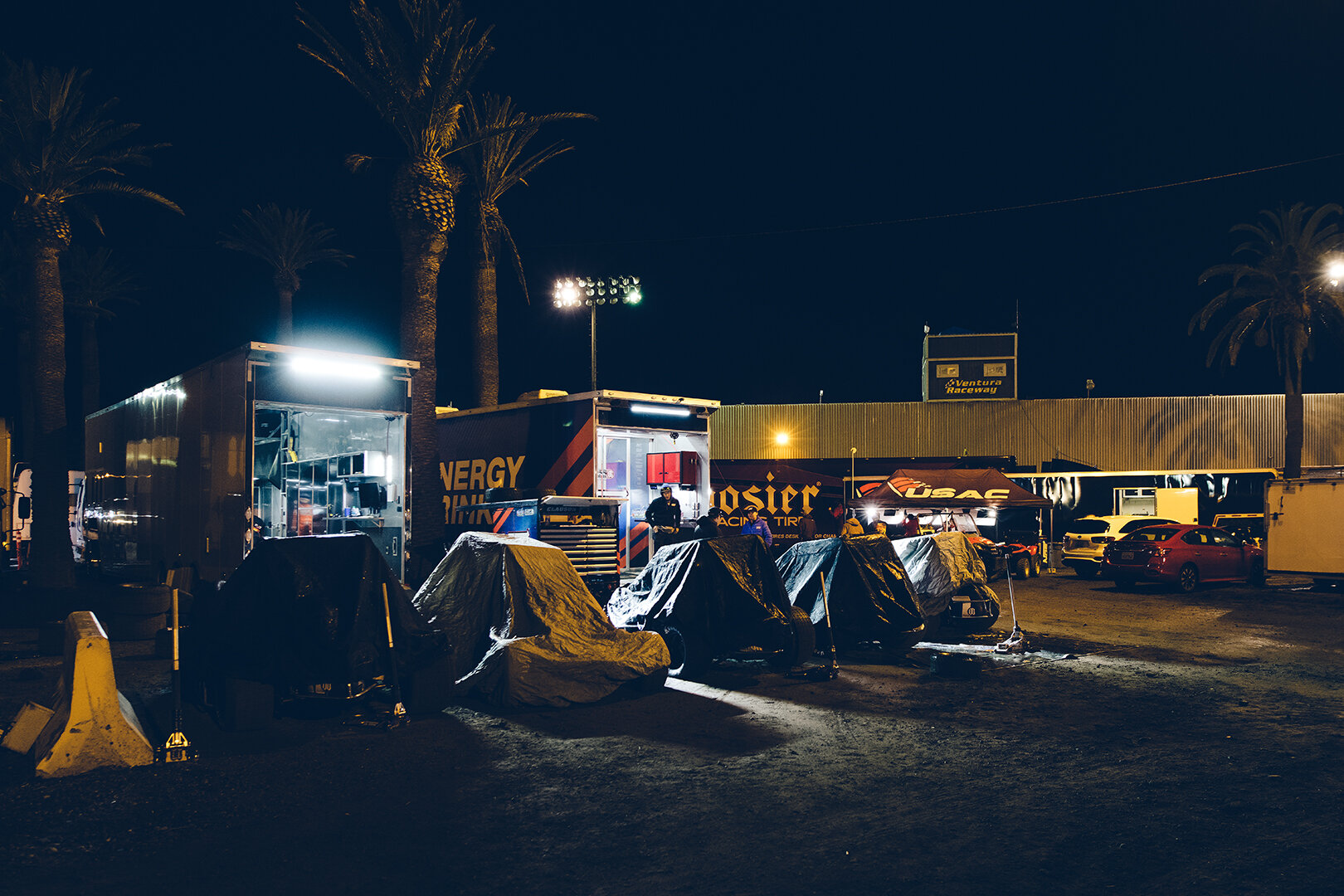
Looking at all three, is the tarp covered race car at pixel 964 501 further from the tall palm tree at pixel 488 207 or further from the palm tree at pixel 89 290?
the palm tree at pixel 89 290

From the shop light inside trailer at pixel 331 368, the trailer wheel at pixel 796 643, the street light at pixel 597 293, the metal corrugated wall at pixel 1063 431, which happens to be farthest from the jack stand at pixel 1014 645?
the metal corrugated wall at pixel 1063 431

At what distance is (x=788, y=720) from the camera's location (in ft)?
26.5

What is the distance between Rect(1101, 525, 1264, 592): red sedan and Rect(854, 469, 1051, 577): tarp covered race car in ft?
7.05

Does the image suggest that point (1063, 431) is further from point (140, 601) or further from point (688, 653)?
point (140, 601)

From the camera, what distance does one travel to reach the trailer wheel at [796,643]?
9879mm

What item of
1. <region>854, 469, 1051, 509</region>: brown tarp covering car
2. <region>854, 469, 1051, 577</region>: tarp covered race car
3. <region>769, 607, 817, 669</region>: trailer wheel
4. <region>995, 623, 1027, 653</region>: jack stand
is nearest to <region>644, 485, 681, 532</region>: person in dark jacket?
<region>995, 623, 1027, 653</region>: jack stand

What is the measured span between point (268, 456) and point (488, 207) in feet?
44.2

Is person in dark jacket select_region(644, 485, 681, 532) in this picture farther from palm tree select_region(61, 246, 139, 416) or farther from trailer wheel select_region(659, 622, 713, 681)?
palm tree select_region(61, 246, 139, 416)

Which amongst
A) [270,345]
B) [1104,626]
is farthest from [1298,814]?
[270,345]

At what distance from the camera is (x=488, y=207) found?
25453 mm

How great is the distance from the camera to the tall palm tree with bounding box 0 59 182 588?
1973 centimetres

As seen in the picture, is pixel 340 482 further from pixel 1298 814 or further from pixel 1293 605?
pixel 1293 605

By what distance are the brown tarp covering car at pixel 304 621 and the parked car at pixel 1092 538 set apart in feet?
64.9

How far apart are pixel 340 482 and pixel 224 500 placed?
2.31m
